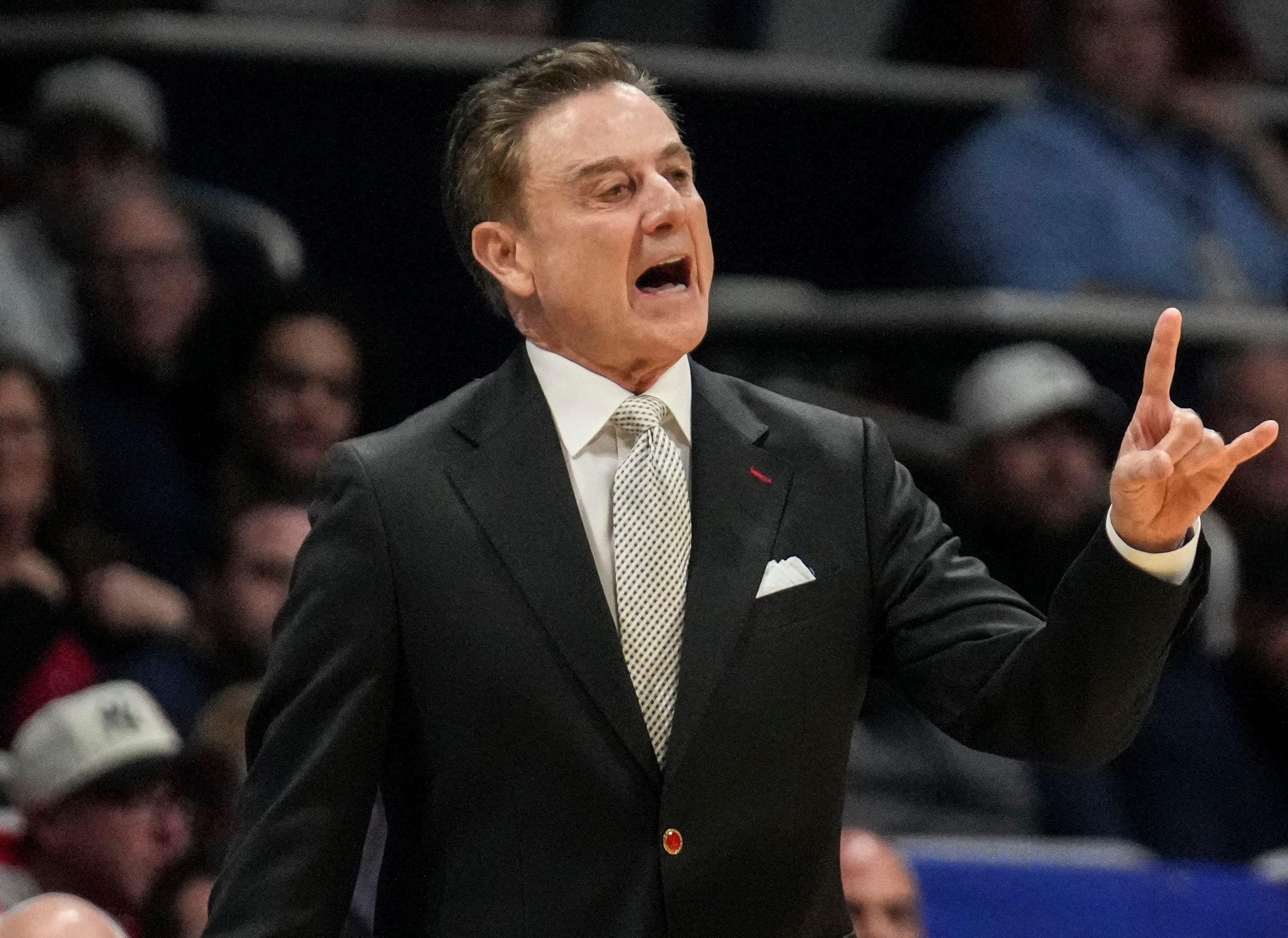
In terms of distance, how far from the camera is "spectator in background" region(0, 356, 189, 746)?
4152 millimetres

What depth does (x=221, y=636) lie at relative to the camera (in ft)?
14.1

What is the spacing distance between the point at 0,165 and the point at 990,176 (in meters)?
2.40

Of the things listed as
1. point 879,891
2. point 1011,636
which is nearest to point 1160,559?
point 1011,636

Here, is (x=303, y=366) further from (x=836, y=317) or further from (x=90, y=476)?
(x=836, y=317)

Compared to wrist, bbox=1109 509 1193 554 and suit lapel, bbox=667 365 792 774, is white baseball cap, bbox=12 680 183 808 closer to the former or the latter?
suit lapel, bbox=667 365 792 774

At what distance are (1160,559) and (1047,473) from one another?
2.87 meters

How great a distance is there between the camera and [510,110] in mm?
2271

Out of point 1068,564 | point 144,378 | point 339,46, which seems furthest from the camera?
point 339,46

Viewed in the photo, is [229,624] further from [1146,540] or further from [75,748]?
[1146,540]

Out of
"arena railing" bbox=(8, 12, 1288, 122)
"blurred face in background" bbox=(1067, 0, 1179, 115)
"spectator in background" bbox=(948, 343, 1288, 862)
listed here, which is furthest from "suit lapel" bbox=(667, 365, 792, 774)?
"blurred face in background" bbox=(1067, 0, 1179, 115)

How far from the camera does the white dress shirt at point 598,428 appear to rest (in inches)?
84.7

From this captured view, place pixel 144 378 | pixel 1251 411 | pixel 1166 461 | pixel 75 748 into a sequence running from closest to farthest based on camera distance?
pixel 1166 461 → pixel 75 748 → pixel 144 378 → pixel 1251 411

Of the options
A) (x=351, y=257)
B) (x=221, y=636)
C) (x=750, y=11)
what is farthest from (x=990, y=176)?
(x=221, y=636)

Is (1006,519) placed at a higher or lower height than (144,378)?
lower
